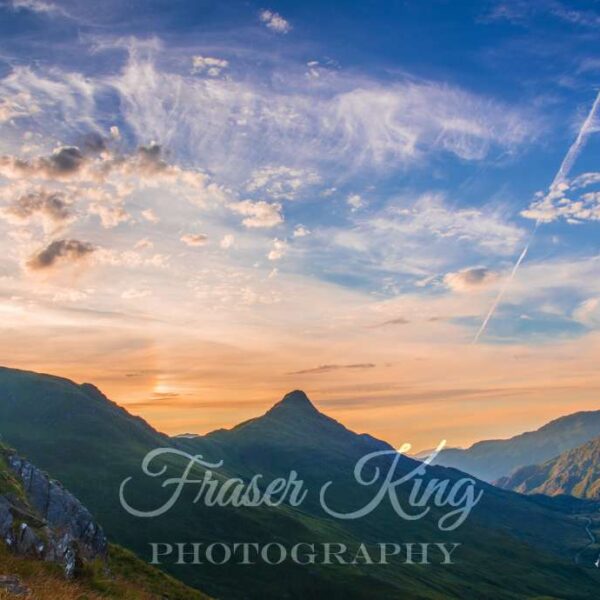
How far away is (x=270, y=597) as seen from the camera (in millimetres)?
153250

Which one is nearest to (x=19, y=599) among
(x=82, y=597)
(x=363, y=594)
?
(x=82, y=597)

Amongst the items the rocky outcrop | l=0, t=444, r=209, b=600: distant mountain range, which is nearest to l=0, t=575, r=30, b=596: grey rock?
l=0, t=444, r=209, b=600: distant mountain range

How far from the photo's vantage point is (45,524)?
36.0 meters

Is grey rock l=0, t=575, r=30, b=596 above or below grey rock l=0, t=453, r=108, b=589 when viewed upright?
above

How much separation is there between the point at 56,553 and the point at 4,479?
52.7 feet

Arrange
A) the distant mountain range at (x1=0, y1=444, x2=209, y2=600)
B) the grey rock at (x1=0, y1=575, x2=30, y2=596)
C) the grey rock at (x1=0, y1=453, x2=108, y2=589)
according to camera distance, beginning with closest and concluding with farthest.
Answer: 1. the grey rock at (x1=0, y1=575, x2=30, y2=596)
2. the distant mountain range at (x1=0, y1=444, x2=209, y2=600)
3. the grey rock at (x1=0, y1=453, x2=108, y2=589)

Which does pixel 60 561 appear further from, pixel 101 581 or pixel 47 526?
pixel 47 526

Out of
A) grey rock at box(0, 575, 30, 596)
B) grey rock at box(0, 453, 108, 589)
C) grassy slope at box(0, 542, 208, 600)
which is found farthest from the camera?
grey rock at box(0, 453, 108, 589)

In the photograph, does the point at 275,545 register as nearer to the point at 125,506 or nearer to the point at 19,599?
the point at 125,506

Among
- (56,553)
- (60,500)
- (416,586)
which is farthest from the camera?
(416,586)

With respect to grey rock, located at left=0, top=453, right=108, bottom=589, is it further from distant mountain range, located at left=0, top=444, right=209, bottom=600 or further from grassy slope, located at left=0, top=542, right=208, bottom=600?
grassy slope, located at left=0, top=542, right=208, bottom=600

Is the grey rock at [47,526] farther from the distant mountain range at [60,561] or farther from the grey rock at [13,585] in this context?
the grey rock at [13,585]

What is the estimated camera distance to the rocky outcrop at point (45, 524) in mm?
31641

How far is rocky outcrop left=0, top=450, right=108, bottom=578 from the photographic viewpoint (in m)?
31.6
